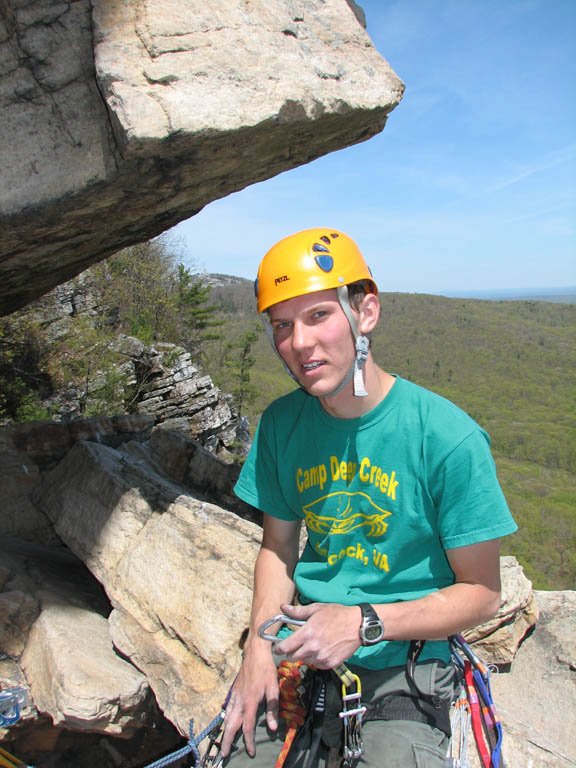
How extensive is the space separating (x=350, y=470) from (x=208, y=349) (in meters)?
34.9

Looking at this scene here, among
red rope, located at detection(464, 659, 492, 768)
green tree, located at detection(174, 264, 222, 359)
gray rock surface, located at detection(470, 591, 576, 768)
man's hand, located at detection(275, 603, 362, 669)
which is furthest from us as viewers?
green tree, located at detection(174, 264, 222, 359)

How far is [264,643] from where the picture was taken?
6.82 ft

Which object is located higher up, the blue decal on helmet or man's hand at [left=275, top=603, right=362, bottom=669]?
the blue decal on helmet

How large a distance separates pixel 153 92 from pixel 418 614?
2455 millimetres

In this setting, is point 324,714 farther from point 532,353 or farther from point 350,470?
point 532,353

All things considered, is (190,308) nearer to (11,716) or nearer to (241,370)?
(241,370)

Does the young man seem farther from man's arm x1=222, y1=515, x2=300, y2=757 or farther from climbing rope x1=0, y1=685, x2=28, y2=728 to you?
climbing rope x1=0, y1=685, x2=28, y2=728

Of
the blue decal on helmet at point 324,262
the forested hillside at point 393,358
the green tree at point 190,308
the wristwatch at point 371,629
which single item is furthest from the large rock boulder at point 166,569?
the green tree at point 190,308

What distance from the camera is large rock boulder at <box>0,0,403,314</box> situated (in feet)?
7.89

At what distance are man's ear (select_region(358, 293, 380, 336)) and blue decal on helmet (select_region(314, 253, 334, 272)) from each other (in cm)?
22

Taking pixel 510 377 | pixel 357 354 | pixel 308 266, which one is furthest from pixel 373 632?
pixel 510 377

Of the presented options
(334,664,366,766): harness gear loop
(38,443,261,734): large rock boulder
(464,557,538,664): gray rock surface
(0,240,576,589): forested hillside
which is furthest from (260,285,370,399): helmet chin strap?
(0,240,576,589): forested hillside

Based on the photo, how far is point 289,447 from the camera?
226 centimetres

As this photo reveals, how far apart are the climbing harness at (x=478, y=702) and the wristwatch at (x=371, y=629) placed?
590 millimetres
